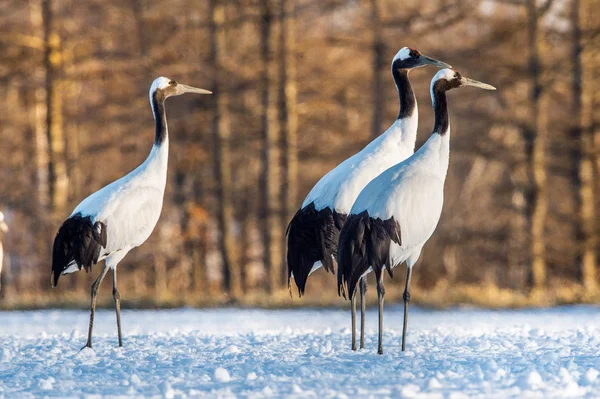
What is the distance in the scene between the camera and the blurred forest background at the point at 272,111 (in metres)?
18.5

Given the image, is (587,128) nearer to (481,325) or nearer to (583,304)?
(583,304)

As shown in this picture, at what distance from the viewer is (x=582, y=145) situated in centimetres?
1867

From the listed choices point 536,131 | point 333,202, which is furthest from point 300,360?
point 536,131

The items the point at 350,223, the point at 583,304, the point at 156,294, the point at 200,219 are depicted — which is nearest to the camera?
the point at 350,223

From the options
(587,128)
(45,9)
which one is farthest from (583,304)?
(45,9)

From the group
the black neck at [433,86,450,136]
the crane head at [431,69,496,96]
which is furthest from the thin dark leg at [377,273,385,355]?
the crane head at [431,69,496,96]

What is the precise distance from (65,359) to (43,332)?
7.86 feet

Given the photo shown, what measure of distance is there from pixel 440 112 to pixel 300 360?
2.33 m

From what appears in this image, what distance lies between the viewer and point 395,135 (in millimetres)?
8656

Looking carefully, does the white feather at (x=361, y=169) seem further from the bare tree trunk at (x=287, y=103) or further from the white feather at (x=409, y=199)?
the bare tree trunk at (x=287, y=103)

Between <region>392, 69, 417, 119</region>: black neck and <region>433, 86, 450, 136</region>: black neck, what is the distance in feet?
0.95

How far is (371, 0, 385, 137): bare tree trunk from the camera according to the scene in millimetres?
18688

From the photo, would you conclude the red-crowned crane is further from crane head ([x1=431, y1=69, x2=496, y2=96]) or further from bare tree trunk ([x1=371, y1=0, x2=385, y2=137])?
bare tree trunk ([x1=371, y1=0, x2=385, y2=137])

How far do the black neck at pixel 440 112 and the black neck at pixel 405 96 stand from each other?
0.29 m
